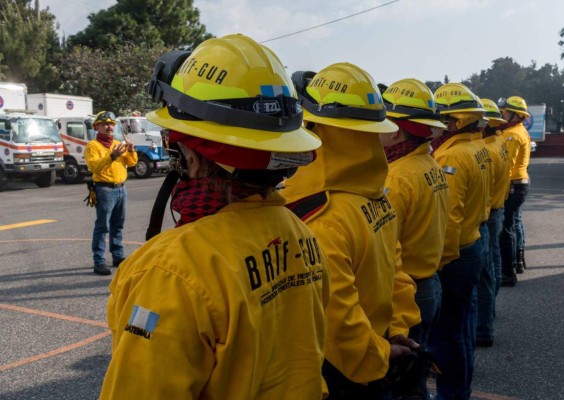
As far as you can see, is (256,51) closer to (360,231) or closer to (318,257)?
(318,257)

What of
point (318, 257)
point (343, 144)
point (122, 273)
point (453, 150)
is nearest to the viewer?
point (122, 273)

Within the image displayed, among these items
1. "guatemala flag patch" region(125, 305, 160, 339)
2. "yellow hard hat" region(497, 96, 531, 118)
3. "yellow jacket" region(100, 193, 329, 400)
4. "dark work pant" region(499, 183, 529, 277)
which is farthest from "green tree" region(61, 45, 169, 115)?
"guatemala flag patch" region(125, 305, 160, 339)

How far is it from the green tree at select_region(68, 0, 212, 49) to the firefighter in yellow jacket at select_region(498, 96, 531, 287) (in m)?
30.1

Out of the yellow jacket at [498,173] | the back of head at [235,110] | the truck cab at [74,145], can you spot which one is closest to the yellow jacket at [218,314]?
the back of head at [235,110]

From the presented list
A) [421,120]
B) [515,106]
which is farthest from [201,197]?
[515,106]

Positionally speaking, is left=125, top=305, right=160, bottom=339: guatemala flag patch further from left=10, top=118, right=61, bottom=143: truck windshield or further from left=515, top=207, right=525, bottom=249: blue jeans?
left=10, top=118, right=61, bottom=143: truck windshield

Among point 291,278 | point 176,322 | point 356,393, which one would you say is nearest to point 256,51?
point 291,278

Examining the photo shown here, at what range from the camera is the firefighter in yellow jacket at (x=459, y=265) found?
12.0 ft

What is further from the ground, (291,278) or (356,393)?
(291,278)

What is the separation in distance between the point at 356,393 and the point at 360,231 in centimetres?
67

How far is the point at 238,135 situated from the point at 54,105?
2220 cm

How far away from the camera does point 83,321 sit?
5.46m

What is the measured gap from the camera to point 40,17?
35875 millimetres

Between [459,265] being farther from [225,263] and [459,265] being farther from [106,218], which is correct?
[106,218]
